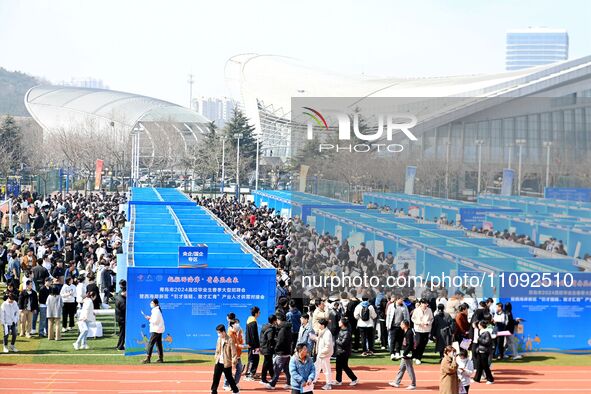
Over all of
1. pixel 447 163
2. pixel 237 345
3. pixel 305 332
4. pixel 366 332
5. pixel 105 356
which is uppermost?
pixel 447 163

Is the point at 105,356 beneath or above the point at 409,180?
beneath

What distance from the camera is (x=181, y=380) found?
44.1 ft

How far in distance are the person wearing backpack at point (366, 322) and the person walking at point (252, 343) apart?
2.37m

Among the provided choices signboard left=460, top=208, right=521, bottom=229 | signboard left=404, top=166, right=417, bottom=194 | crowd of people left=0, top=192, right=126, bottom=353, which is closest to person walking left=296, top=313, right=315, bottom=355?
crowd of people left=0, top=192, right=126, bottom=353

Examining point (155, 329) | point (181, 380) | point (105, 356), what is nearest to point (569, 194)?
point (105, 356)

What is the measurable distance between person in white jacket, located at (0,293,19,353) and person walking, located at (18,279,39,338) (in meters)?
1.02

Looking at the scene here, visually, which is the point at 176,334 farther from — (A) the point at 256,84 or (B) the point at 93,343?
(A) the point at 256,84

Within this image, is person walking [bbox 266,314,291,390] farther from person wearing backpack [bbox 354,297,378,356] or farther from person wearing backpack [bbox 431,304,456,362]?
person wearing backpack [bbox 431,304,456,362]

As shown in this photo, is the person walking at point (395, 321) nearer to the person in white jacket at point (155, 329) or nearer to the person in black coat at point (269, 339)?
the person in black coat at point (269, 339)

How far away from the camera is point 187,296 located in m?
15.2

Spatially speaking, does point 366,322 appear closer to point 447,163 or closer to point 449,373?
point 449,373

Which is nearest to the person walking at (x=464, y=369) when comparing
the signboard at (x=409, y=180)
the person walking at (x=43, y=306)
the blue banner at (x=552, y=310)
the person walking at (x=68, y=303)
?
the blue banner at (x=552, y=310)

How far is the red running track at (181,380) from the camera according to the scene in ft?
42.5

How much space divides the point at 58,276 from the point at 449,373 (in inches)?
383
